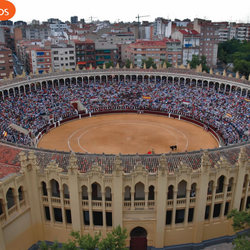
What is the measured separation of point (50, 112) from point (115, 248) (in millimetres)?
63329

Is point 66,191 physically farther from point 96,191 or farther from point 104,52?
point 104,52

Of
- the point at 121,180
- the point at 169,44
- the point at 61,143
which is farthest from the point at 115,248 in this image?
the point at 169,44

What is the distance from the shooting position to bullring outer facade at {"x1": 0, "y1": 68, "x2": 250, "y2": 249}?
31.1 m

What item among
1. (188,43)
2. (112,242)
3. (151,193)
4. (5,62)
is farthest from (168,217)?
(188,43)

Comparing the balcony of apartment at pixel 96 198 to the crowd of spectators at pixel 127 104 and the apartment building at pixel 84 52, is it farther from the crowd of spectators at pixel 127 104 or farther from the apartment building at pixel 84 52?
the apartment building at pixel 84 52

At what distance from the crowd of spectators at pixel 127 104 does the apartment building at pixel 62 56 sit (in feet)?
136

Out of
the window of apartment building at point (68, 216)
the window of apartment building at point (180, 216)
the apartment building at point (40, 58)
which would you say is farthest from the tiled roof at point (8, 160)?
the apartment building at point (40, 58)

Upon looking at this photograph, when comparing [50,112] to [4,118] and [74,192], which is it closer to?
[4,118]

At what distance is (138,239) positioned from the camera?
111 ft

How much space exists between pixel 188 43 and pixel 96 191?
126130mm

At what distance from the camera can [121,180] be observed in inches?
1211

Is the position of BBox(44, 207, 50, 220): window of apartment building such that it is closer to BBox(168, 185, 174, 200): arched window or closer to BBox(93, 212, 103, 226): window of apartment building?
BBox(93, 212, 103, 226): window of apartment building

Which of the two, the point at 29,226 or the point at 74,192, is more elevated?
the point at 74,192

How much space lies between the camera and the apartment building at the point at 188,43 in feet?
467
